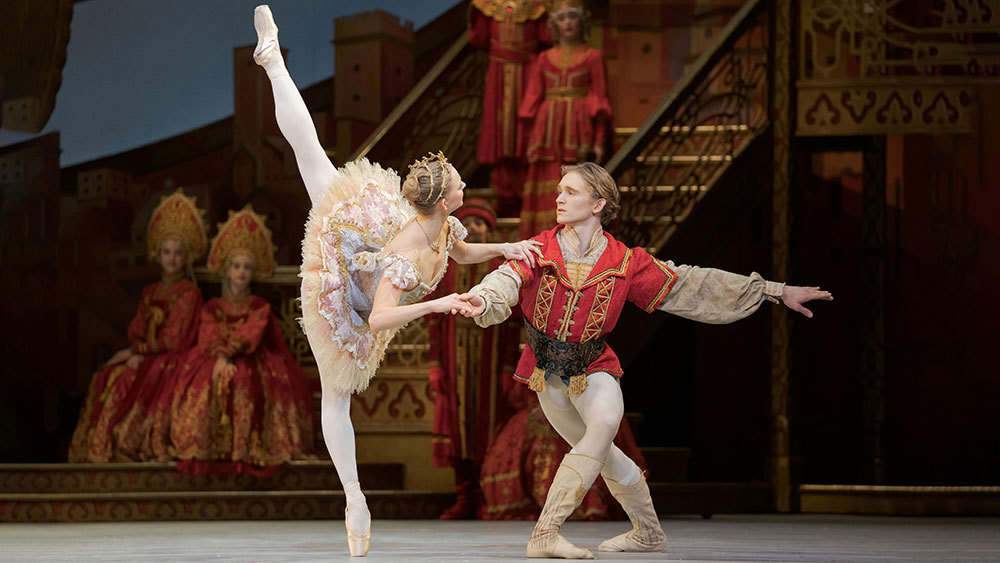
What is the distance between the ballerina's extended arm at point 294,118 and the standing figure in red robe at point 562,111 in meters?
2.54

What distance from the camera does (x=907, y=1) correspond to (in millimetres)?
8289

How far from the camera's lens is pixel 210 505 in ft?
21.1

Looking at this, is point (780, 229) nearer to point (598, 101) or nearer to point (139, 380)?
point (598, 101)

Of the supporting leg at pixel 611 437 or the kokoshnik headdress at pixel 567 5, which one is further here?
the kokoshnik headdress at pixel 567 5

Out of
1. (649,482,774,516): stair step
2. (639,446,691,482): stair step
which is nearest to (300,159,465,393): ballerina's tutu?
(649,482,774,516): stair step

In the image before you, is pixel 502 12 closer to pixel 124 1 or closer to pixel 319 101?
pixel 319 101

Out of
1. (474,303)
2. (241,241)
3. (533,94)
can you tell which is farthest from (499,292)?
(241,241)

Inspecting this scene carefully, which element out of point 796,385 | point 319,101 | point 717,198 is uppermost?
point 319,101

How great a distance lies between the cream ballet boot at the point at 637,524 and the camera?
14.1 ft

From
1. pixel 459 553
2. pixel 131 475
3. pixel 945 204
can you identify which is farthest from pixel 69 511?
pixel 945 204

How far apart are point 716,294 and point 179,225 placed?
4.02 m

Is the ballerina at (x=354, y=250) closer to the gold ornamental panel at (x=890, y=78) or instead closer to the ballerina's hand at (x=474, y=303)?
the ballerina's hand at (x=474, y=303)

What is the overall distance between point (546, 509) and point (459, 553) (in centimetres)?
34

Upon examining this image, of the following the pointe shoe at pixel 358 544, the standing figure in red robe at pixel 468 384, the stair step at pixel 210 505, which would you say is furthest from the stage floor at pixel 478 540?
the standing figure in red robe at pixel 468 384
